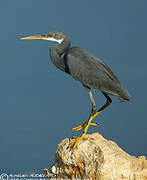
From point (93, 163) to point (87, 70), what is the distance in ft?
6.21

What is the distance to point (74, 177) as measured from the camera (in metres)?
5.98

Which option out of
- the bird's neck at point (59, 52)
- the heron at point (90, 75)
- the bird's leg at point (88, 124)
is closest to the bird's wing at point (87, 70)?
the heron at point (90, 75)

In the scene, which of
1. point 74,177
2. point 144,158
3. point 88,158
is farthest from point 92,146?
point 144,158

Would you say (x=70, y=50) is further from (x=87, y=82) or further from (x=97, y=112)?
(x=97, y=112)

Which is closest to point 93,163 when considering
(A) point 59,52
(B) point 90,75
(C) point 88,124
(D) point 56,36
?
(C) point 88,124

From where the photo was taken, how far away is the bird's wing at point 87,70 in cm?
619

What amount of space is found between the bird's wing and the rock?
116 cm

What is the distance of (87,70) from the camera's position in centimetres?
623

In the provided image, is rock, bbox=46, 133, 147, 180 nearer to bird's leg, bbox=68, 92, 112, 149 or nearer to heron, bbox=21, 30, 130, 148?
bird's leg, bbox=68, 92, 112, 149

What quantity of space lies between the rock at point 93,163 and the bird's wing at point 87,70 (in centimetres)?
116

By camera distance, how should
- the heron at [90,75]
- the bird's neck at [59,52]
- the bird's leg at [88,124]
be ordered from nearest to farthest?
the bird's leg at [88,124] < the heron at [90,75] < the bird's neck at [59,52]

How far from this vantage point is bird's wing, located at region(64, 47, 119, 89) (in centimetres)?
619

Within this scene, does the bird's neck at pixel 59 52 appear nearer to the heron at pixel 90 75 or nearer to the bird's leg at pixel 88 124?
the heron at pixel 90 75

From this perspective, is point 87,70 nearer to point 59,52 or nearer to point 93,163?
point 59,52
